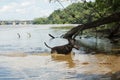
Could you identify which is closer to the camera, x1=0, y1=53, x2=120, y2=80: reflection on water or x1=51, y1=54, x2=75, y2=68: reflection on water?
x1=0, y1=53, x2=120, y2=80: reflection on water

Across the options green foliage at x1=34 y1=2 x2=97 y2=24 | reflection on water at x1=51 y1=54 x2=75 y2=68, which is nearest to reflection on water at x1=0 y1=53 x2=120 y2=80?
reflection on water at x1=51 y1=54 x2=75 y2=68

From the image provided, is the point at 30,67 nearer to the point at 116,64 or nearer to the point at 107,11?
the point at 116,64

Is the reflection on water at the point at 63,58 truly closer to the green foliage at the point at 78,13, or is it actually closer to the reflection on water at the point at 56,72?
the reflection on water at the point at 56,72

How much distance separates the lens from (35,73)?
15031 mm

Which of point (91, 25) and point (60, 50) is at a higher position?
point (91, 25)

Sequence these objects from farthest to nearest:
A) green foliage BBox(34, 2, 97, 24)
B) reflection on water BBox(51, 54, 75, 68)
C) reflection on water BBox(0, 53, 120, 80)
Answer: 1. green foliage BBox(34, 2, 97, 24)
2. reflection on water BBox(51, 54, 75, 68)
3. reflection on water BBox(0, 53, 120, 80)

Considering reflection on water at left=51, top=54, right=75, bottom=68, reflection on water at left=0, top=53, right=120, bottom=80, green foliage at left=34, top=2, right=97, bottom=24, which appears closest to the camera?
reflection on water at left=0, top=53, right=120, bottom=80

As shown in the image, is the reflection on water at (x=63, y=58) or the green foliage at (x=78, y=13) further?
the green foliage at (x=78, y=13)

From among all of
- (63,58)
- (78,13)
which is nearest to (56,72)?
(63,58)

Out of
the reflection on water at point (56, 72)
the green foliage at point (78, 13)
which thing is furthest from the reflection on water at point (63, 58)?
the green foliage at point (78, 13)

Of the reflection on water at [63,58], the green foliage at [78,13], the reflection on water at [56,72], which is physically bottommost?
the reflection on water at [63,58]

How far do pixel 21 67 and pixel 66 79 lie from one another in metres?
4.37

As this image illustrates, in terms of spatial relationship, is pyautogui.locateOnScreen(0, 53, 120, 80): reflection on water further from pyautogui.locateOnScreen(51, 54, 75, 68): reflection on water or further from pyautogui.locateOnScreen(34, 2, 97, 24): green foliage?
pyautogui.locateOnScreen(34, 2, 97, 24): green foliage

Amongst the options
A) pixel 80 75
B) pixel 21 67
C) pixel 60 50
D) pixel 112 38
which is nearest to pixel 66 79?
pixel 80 75
